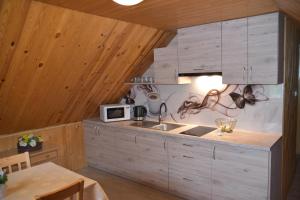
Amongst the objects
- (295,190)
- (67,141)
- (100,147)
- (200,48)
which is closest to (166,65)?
(200,48)

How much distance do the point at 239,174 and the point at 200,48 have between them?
1491mm

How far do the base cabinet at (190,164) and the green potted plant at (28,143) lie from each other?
93 centimetres

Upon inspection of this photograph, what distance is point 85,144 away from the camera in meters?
4.26

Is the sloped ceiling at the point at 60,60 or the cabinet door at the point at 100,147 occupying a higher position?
the sloped ceiling at the point at 60,60

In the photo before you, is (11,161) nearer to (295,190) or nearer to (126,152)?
(126,152)

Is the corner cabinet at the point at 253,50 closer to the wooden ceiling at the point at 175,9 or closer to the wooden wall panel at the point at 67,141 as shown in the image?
the wooden ceiling at the point at 175,9

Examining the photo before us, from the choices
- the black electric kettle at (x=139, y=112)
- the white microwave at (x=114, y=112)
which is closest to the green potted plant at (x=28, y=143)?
the white microwave at (x=114, y=112)

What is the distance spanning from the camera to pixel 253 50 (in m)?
2.64

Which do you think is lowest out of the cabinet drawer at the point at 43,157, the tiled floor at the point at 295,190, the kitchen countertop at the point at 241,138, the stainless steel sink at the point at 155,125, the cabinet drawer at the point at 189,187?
the tiled floor at the point at 295,190

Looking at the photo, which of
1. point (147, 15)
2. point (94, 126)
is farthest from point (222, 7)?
point (94, 126)

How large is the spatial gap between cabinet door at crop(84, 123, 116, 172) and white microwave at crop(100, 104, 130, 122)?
0.56 feet

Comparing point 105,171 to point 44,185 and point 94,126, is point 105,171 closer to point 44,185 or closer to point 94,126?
point 94,126

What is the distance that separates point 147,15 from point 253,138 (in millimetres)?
1744

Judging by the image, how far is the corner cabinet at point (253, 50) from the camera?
2.52 metres
